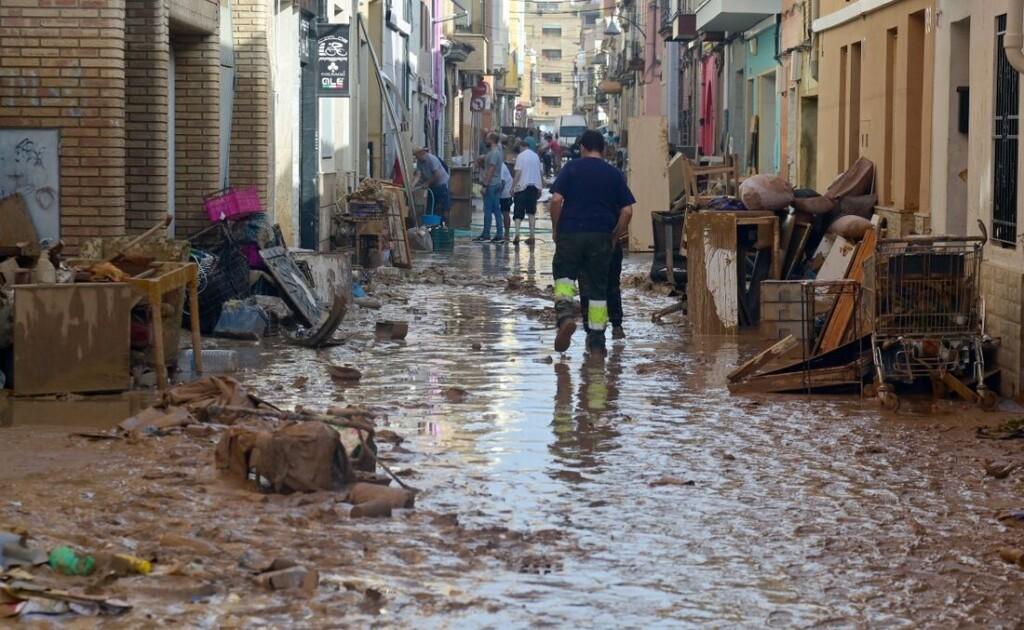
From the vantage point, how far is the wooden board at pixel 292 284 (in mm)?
15016

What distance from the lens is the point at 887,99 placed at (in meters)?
17.8

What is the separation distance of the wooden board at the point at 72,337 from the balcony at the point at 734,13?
63.1 feet

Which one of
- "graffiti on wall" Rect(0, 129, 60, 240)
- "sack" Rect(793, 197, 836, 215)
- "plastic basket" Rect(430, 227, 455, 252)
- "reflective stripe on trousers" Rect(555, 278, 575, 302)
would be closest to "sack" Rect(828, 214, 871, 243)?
"sack" Rect(793, 197, 836, 215)

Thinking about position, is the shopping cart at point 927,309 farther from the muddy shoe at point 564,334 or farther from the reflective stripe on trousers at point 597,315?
the reflective stripe on trousers at point 597,315

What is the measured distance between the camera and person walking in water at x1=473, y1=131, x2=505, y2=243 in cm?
2891

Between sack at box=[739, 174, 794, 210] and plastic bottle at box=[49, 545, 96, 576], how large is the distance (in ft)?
34.9

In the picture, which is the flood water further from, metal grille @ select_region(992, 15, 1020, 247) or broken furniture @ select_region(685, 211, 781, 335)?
metal grille @ select_region(992, 15, 1020, 247)

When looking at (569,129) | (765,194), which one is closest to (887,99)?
(765,194)

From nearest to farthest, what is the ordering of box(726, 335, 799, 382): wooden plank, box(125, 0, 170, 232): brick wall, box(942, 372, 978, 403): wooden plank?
box(942, 372, 978, 403): wooden plank < box(726, 335, 799, 382): wooden plank < box(125, 0, 170, 232): brick wall

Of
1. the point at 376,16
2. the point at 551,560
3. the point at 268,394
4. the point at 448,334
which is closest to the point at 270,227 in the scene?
the point at 448,334

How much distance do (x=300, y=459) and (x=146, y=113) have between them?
7.89 meters

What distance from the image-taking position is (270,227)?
1596 centimetres

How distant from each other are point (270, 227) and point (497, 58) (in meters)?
63.9

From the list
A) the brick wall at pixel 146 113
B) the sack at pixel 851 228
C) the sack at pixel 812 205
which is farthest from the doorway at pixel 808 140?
the brick wall at pixel 146 113
